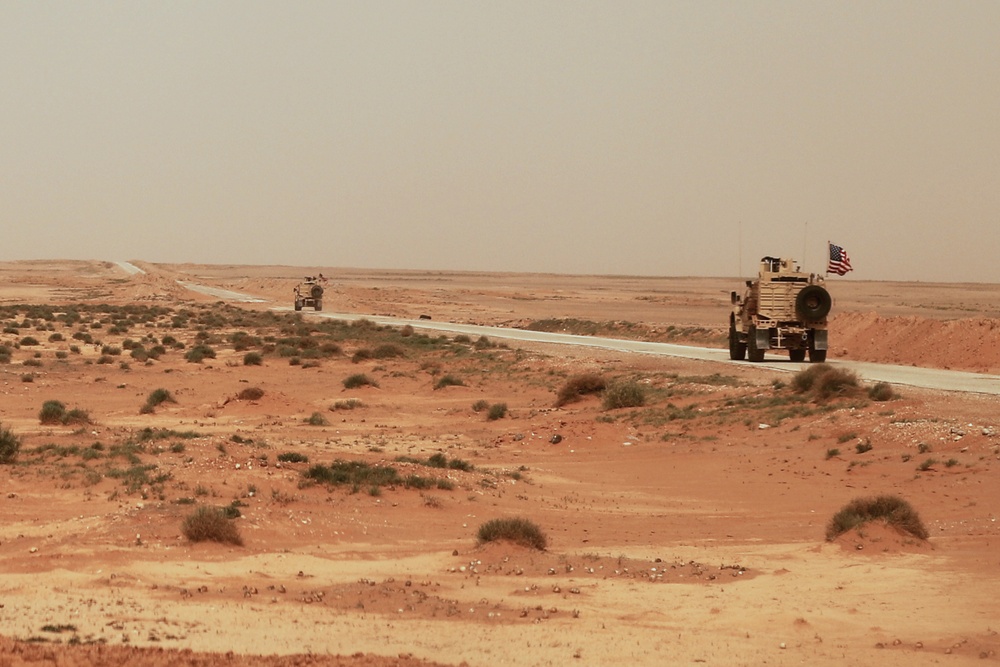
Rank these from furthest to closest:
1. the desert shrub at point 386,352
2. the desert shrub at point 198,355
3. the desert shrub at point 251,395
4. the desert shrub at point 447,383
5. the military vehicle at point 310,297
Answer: the military vehicle at point 310,297, the desert shrub at point 386,352, the desert shrub at point 198,355, the desert shrub at point 447,383, the desert shrub at point 251,395

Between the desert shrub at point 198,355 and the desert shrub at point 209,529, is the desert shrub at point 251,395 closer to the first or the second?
the desert shrub at point 198,355

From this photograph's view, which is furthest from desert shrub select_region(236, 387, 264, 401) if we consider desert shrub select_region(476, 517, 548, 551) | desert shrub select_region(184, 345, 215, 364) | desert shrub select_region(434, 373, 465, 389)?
desert shrub select_region(476, 517, 548, 551)

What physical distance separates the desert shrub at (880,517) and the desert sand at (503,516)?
6.5 inches

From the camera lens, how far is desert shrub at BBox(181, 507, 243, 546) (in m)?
14.3

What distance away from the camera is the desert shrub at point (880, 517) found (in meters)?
14.3

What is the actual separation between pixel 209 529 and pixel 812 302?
24401mm

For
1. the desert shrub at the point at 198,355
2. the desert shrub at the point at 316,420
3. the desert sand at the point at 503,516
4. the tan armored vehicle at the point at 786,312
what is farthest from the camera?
the desert shrub at the point at 198,355

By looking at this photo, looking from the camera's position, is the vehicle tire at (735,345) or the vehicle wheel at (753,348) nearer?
the vehicle wheel at (753,348)

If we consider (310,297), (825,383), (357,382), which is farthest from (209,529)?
(310,297)

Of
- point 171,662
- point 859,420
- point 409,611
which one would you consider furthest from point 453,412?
point 171,662

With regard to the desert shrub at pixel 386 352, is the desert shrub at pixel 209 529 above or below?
above

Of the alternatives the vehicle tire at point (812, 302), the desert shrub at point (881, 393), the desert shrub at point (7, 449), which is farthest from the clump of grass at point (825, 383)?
the desert shrub at point (7, 449)

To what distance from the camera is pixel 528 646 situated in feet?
33.8

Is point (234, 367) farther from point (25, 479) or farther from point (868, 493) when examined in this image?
point (868, 493)
